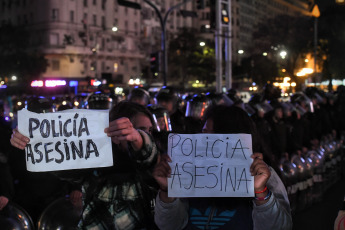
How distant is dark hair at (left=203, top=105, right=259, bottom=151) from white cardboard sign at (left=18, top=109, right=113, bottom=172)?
84cm

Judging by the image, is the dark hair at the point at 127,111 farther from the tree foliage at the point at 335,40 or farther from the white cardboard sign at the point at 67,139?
the tree foliage at the point at 335,40

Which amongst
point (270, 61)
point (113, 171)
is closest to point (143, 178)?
point (113, 171)

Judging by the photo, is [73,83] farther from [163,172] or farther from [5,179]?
[163,172]

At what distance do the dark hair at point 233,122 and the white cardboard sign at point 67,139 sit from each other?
84 centimetres

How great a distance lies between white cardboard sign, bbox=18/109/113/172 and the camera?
293 centimetres

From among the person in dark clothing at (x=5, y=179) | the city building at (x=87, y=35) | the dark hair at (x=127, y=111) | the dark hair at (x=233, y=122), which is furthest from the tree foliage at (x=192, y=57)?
the dark hair at (x=233, y=122)

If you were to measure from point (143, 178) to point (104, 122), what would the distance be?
1.81 feet

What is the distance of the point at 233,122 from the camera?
332 cm

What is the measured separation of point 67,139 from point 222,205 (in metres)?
1.07

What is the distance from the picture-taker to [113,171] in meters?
3.29

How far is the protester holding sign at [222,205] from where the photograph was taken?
282cm

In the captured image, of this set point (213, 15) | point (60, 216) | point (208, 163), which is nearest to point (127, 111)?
point (208, 163)

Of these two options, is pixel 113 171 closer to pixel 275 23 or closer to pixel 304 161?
pixel 304 161

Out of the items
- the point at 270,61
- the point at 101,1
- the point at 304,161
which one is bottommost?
the point at 304,161
